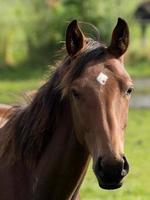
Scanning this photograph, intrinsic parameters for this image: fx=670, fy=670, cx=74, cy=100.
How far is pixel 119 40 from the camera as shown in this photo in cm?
412

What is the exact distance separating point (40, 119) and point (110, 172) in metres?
0.78

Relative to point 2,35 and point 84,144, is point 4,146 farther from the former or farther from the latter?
point 2,35

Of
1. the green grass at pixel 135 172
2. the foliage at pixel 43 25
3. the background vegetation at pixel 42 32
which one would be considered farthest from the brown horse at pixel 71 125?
the foliage at pixel 43 25

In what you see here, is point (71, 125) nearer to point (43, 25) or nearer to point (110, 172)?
point (110, 172)

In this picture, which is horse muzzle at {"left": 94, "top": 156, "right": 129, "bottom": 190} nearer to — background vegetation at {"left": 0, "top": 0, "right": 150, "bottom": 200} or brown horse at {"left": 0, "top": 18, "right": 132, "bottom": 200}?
brown horse at {"left": 0, "top": 18, "right": 132, "bottom": 200}

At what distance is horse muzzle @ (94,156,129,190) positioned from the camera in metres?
3.61

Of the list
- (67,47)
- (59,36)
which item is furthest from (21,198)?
(59,36)

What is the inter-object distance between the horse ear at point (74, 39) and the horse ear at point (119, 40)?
0.19 metres

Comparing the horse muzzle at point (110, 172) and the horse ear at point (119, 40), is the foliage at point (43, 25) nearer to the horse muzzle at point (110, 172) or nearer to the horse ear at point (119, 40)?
the horse ear at point (119, 40)

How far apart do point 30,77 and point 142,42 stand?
6.62 m

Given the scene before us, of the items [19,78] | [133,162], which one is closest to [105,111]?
[133,162]

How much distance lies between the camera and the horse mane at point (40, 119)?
4125 mm

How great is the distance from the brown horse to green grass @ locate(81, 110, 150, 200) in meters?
4.24

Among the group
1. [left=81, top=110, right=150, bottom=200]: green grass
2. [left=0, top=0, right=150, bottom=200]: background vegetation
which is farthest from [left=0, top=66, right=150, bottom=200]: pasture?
[left=0, top=0, right=150, bottom=200]: background vegetation
